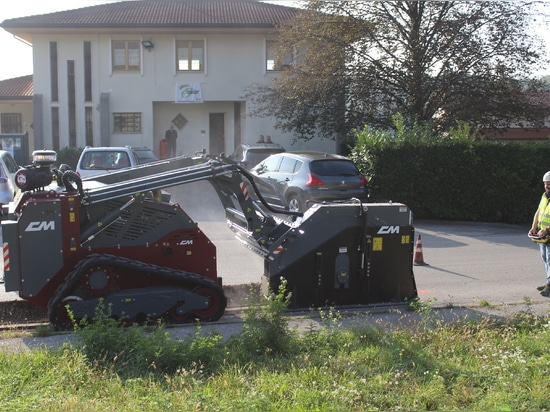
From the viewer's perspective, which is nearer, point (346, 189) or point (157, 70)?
point (346, 189)

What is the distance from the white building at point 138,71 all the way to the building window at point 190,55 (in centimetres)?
5

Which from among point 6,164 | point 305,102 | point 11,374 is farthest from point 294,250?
point 305,102

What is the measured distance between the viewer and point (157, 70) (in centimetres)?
2945

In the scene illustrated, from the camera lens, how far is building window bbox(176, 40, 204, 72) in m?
29.6

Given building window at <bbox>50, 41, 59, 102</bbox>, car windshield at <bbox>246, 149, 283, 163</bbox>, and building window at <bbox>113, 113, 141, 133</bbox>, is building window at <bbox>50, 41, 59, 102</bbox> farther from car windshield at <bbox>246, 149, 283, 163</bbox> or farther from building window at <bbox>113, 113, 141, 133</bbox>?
car windshield at <bbox>246, 149, 283, 163</bbox>

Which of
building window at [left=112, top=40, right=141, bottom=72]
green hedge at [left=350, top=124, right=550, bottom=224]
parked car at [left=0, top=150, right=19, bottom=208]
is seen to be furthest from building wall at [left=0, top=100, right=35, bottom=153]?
green hedge at [left=350, top=124, right=550, bottom=224]

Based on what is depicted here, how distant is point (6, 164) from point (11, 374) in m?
11.6

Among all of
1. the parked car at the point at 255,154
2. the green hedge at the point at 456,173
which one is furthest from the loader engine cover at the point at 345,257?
the parked car at the point at 255,154

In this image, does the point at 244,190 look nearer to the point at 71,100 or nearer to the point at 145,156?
the point at 145,156

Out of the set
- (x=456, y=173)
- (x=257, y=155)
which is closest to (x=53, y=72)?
(x=257, y=155)

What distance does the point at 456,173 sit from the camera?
1659cm

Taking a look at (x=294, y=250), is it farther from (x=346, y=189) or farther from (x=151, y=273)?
(x=346, y=189)

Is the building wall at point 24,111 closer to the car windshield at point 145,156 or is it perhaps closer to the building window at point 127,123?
the building window at point 127,123

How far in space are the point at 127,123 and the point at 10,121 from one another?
798 cm
